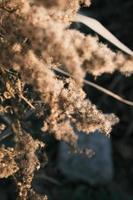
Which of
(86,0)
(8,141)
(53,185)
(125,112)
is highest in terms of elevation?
(125,112)

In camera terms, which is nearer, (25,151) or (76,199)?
(25,151)

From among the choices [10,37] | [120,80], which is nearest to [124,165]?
[120,80]

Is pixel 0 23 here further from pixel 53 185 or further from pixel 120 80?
pixel 120 80

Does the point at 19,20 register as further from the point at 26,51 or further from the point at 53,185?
the point at 53,185

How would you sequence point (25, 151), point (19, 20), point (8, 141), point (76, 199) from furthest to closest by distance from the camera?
point (76, 199), point (8, 141), point (25, 151), point (19, 20)

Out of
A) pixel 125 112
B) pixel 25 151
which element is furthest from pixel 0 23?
pixel 125 112

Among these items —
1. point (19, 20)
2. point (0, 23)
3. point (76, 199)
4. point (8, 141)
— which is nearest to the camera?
point (19, 20)

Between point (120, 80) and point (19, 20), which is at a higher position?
point (120, 80)
